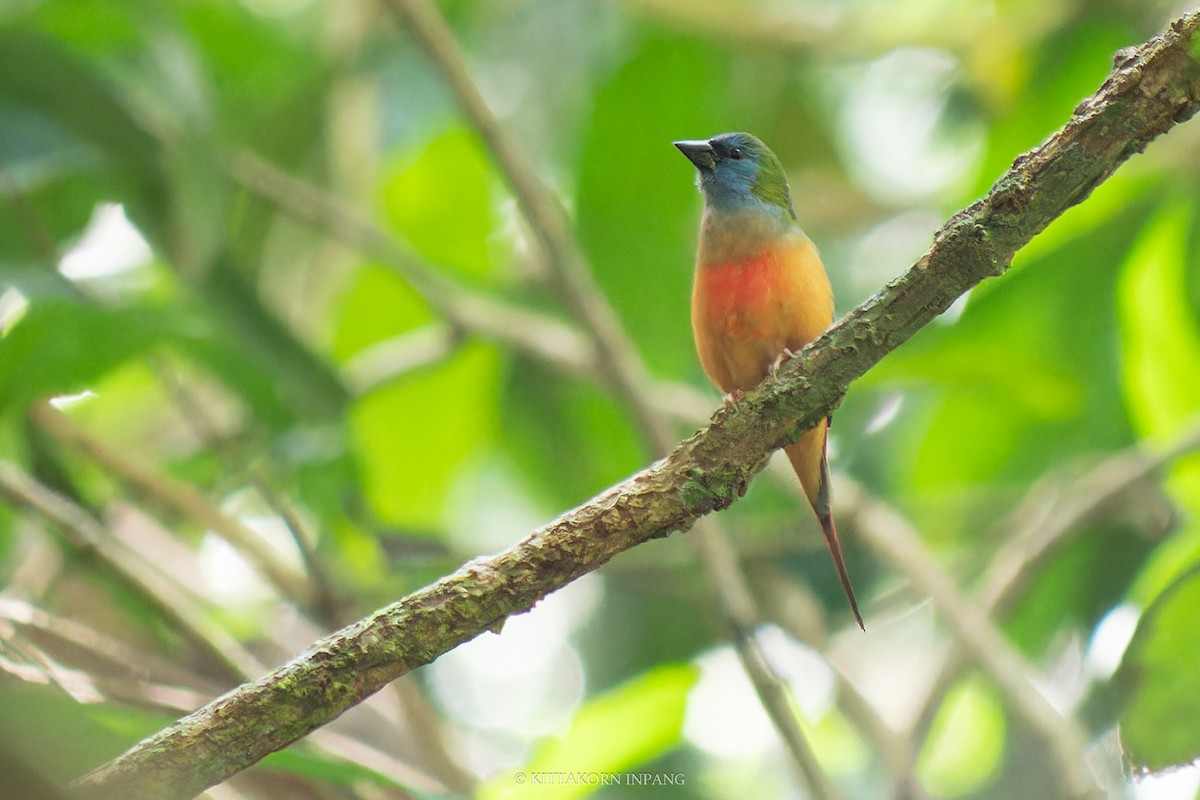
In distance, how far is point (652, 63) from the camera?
491 centimetres

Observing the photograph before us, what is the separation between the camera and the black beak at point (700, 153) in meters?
3.92

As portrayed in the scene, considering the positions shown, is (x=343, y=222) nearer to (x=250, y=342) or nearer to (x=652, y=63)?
(x=250, y=342)

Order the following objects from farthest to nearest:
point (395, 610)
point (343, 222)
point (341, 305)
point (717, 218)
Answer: point (341, 305)
point (343, 222)
point (717, 218)
point (395, 610)

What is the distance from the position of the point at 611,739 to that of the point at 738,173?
178cm

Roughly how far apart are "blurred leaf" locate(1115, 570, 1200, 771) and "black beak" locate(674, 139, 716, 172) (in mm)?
2276

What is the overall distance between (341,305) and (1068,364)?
10.2 ft

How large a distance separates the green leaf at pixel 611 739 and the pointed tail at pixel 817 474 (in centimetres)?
50

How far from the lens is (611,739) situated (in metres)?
3.10

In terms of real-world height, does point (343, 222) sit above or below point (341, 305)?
below

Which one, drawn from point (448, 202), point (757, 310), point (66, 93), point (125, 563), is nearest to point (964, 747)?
point (757, 310)

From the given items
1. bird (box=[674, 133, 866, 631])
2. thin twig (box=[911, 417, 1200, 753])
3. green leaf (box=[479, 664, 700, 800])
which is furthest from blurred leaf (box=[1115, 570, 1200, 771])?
thin twig (box=[911, 417, 1200, 753])

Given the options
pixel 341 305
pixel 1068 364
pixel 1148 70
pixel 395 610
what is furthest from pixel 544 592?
pixel 341 305

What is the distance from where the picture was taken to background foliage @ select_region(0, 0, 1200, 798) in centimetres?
351

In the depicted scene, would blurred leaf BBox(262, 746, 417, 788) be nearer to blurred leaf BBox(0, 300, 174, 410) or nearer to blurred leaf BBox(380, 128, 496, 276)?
blurred leaf BBox(0, 300, 174, 410)
